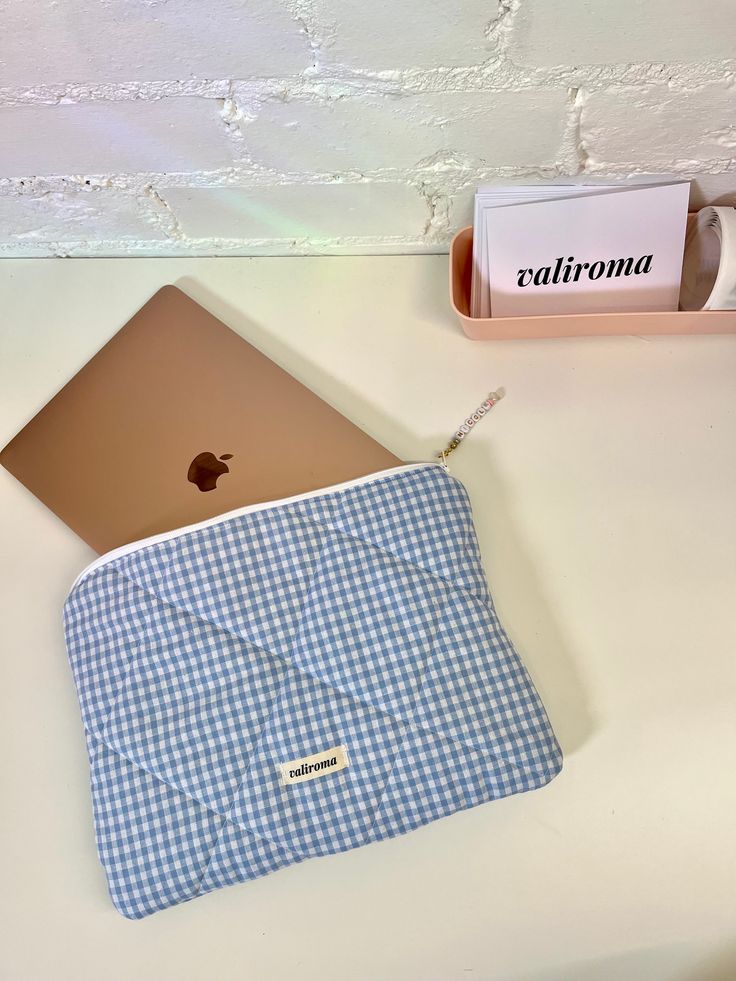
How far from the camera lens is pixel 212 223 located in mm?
987

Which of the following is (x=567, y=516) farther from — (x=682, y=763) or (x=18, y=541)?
(x=18, y=541)

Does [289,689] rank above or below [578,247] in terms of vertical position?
below

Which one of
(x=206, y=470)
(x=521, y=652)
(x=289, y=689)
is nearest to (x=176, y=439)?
(x=206, y=470)

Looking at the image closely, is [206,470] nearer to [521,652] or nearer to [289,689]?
[289,689]

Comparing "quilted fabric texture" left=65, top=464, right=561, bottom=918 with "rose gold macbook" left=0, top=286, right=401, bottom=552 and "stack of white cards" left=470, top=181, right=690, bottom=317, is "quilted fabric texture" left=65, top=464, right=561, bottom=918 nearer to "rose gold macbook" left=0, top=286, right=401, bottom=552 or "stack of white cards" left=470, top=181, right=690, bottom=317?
"rose gold macbook" left=0, top=286, right=401, bottom=552

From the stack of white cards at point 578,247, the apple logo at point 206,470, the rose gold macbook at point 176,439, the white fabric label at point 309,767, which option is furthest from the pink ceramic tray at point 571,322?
the white fabric label at point 309,767

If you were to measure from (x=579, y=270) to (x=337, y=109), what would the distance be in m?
0.31

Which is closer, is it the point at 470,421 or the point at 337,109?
the point at 337,109

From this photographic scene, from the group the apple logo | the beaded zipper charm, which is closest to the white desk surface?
the beaded zipper charm

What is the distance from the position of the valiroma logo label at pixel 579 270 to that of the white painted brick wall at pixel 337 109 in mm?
93

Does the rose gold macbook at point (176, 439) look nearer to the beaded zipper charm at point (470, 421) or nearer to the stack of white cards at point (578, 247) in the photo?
the beaded zipper charm at point (470, 421)

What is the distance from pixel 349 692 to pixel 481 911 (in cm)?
25

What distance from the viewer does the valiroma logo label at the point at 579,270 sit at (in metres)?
0.91

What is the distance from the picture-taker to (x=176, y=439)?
36.7 inches
